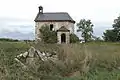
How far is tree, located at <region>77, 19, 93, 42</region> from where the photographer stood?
2389 inches

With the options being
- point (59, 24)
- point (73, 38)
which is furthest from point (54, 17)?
point (73, 38)

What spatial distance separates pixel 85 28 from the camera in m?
61.3

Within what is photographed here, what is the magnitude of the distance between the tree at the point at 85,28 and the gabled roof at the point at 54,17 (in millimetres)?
1838

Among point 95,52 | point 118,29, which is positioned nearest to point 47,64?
point 95,52

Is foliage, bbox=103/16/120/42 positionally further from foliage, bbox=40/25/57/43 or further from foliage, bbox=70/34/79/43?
foliage, bbox=40/25/57/43

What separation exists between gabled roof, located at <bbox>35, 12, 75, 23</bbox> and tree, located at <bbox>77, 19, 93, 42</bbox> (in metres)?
1.84

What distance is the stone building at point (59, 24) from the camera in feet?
196

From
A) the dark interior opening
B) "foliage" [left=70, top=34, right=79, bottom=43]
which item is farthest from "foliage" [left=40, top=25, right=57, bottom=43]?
"foliage" [left=70, top=34, right=79, bottom=43]

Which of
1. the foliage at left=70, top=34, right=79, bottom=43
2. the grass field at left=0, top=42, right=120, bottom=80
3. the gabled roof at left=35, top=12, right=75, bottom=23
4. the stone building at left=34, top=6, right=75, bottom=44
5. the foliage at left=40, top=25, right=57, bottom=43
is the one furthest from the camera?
the gabled roof at left=35, top=12, right=75, bottom=23

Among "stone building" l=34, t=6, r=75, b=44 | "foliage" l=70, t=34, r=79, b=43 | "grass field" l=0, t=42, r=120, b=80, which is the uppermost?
"stone building" l=34, t=6, r=75, b=44

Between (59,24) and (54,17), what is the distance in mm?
1957

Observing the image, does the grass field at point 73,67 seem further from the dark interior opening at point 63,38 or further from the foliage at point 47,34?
the dark interior opening at point 63,38

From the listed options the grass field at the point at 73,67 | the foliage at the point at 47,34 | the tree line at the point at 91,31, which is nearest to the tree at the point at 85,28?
the tree line at the point at 91,31

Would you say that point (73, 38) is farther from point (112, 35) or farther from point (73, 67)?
point (73, 67)
